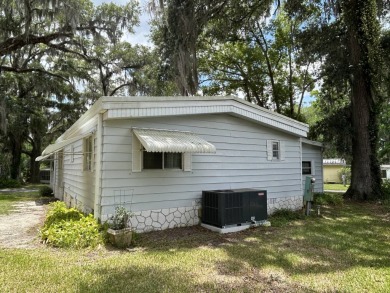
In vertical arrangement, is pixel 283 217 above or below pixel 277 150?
below

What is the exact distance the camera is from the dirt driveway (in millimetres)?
5812

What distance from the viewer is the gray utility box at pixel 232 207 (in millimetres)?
6832

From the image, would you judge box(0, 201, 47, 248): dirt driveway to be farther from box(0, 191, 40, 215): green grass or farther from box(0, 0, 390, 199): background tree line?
box(0, 0, 390, 199): background tree line

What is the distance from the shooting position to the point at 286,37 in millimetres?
18969

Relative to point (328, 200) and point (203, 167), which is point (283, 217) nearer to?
point (203, 167)

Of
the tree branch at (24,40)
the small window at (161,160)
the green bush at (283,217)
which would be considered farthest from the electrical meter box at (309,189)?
the tree branch at (24,40)

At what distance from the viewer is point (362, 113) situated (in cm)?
1250

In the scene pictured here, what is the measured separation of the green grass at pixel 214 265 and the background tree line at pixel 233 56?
23.9ft

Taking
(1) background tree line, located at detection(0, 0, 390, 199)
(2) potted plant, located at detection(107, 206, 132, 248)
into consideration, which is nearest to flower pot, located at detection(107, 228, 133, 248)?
(2) potted plant, located at detection(107, 206, 132, 248)

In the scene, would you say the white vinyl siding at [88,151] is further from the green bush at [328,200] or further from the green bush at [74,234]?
the green bush at [328,200]

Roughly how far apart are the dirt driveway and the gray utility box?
363cm

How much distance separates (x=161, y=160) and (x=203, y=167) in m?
1.19

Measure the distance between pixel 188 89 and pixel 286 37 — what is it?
10341mm

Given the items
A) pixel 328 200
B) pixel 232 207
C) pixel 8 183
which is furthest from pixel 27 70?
pixel 328 200
